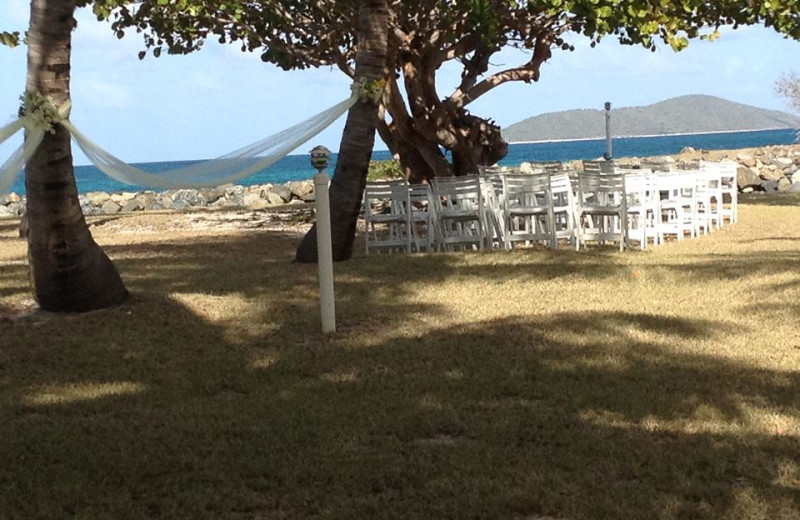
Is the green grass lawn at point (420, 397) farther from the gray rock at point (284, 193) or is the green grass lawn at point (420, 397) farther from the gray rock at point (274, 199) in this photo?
the gray rock at point (284, 193)

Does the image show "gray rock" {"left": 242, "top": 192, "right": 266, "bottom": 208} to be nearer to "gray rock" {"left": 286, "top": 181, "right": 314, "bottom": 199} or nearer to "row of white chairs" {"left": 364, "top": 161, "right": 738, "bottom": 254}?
"gray rock" {"left": 286, "top": 181, "right": 314, "bottom": 199}

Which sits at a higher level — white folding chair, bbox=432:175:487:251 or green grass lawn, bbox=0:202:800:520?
white folding chair, bbox=432:175:487:251

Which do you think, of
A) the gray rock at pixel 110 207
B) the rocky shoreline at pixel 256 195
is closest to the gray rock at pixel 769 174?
the rocky shoreline at pixel 256 195

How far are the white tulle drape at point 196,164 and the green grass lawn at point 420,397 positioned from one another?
3.58 feet

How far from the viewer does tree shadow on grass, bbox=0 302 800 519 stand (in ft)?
14.7

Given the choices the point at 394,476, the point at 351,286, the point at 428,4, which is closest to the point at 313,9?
the point at 428,4

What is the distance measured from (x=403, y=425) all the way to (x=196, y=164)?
4.47 metres

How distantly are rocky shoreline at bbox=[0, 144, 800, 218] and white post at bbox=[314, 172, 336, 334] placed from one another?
20226 millimetres

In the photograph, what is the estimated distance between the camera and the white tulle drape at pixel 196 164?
8070mm

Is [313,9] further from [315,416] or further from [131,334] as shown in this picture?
[315,416]

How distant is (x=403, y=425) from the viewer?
5.62 m

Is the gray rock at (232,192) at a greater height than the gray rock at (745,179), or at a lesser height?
greater

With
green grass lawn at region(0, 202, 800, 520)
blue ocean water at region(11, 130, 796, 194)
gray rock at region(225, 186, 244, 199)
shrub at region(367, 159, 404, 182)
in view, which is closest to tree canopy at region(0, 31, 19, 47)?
green grass lawn at region(0, 202, 800, 520)

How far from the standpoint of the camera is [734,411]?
227 inches
